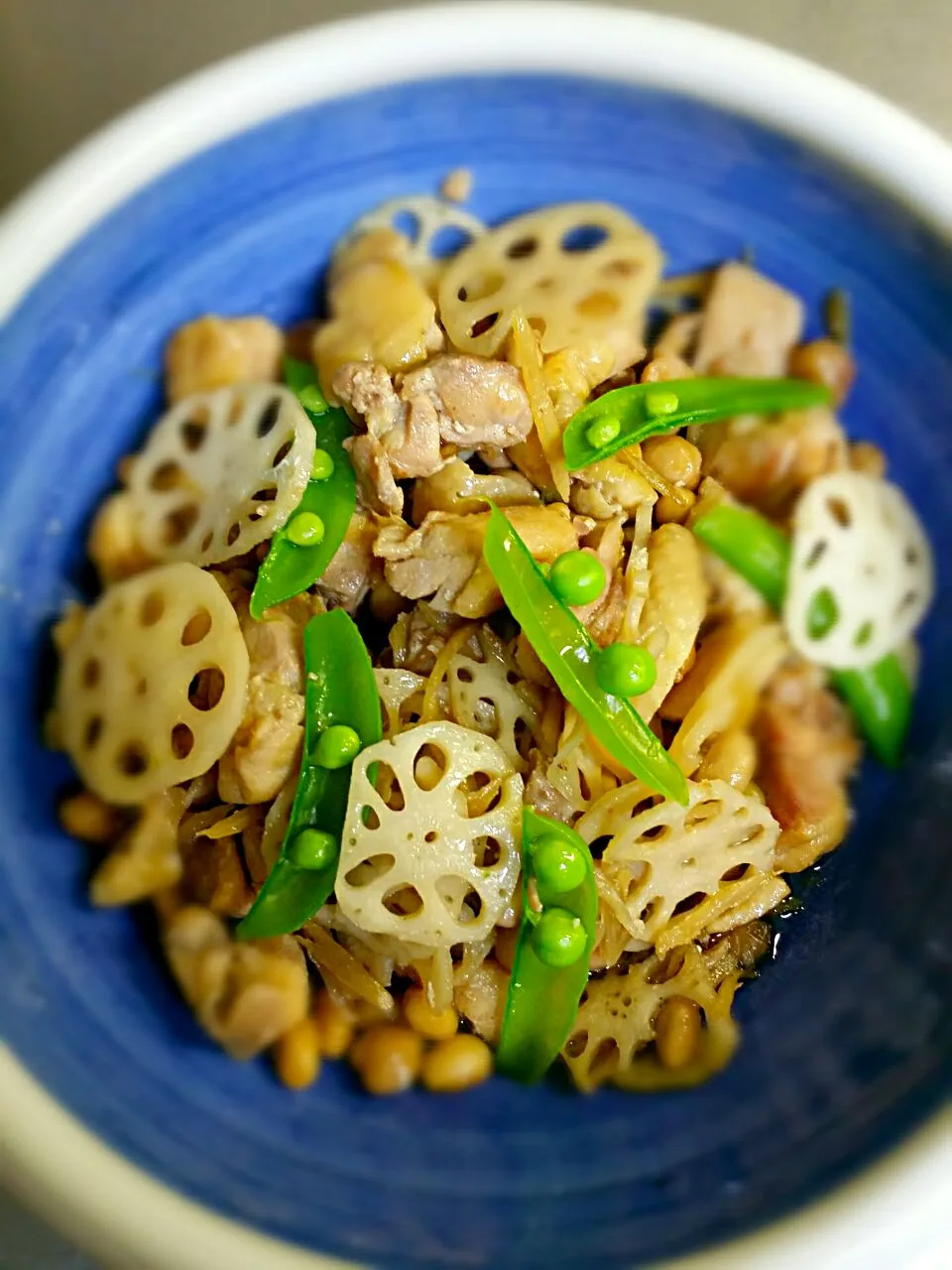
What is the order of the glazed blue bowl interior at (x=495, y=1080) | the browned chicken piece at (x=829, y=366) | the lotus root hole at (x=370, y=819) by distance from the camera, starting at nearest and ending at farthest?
the glazed blue bowl interior at (x=495, y=1080) → the lotus root hole at (x=370, y=819) → the browned chicken piece at (x=829, y=366)

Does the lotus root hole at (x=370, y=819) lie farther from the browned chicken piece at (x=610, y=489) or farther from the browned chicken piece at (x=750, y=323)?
the browned chicken piece at (x=750, y=323)

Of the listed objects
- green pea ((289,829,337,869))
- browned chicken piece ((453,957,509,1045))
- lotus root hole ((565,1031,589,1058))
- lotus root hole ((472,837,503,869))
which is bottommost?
lotus root hole ((565,1031,589,1058))

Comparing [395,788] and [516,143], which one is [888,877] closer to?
[395,788]

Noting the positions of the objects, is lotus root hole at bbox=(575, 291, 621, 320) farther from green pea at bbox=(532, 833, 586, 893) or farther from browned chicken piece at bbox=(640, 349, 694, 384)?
green pea at bbox=(532, 833, 586, 893)

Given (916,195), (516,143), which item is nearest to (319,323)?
(516,143)

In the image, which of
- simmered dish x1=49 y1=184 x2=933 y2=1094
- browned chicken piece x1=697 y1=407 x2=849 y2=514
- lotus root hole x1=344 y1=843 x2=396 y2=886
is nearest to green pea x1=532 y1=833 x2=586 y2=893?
simmered dish x1=49 y1=184 x2=933 y2=1094

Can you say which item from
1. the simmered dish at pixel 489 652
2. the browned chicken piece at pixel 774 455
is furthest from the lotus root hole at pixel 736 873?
the browned chicken piece at pixel 774 455

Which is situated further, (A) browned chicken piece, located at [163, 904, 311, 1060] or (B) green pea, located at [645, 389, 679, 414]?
(B) green pea, located at [645, 389, 679, 414]
